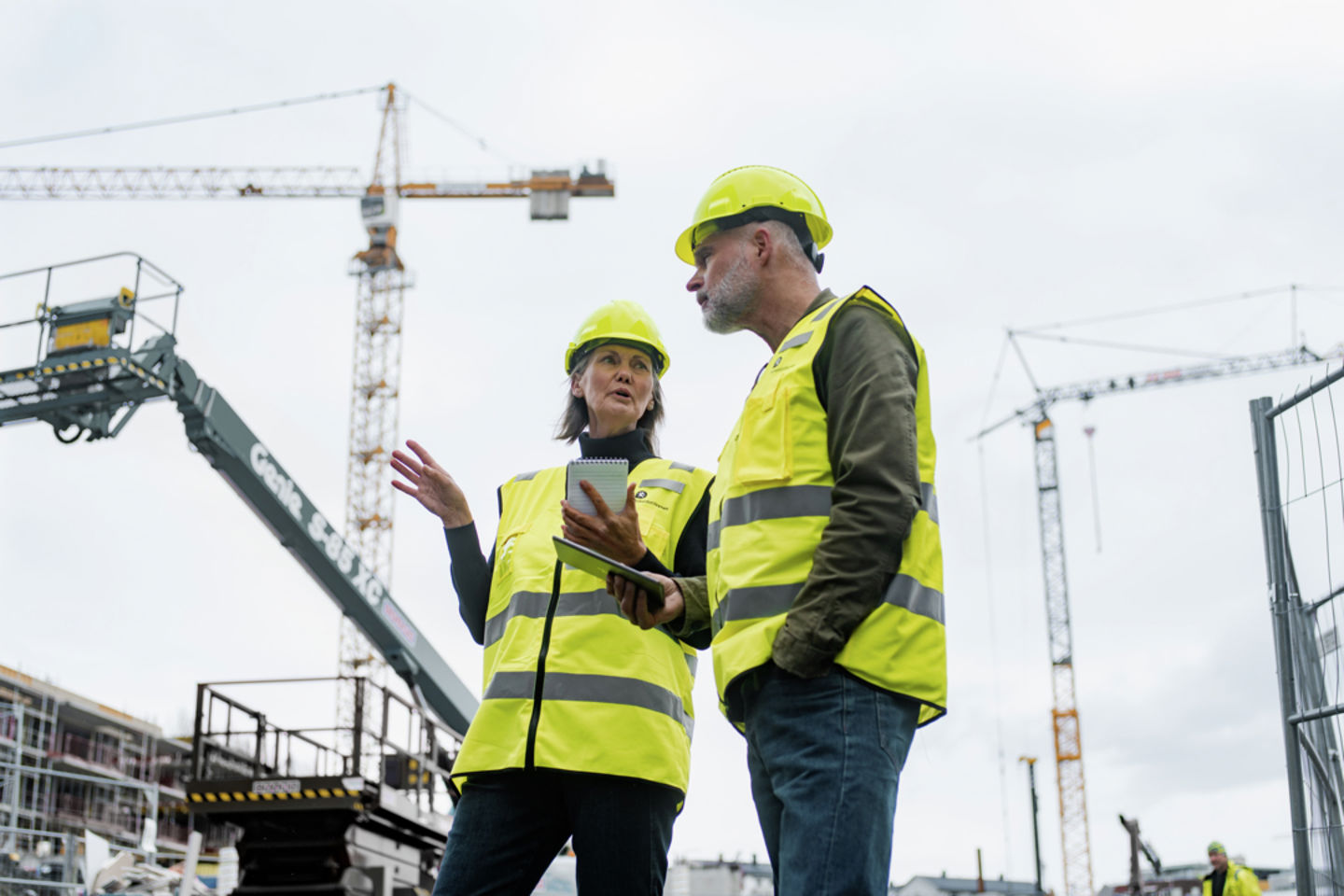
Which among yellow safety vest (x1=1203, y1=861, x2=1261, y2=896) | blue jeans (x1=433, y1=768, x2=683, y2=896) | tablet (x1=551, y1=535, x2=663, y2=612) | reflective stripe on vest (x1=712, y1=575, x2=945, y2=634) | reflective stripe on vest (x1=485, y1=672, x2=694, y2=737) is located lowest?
yellow safety vest (x1=1203, y1=861, x2=1261, y2=896)

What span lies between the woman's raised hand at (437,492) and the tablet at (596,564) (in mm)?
836

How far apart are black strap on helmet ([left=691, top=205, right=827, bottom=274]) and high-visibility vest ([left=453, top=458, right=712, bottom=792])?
75 centimetres

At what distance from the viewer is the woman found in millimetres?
2834

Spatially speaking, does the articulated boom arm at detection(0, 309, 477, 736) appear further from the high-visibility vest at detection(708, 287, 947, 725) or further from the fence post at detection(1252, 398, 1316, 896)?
the high-visibility vest at detection(708, 287, 947, 725)

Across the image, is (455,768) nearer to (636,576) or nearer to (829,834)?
(636,576)

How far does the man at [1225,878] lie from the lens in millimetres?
Result: 10805

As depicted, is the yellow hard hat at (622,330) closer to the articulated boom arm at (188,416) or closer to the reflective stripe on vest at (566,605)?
the reflective stripe on vest at (566,605)

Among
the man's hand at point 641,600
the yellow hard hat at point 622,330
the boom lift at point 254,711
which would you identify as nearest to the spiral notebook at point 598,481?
the man's hand at point 641,600

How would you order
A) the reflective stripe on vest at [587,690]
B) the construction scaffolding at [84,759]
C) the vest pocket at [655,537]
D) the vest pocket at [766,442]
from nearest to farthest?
the vest pocket at [766,442]
the reflective stripe on vest at [587,690]
the vest pocket at [655,537]
the construction scaffolding at [84,759]

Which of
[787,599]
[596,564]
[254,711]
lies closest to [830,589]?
[787,599]

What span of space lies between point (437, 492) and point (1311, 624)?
3.07m

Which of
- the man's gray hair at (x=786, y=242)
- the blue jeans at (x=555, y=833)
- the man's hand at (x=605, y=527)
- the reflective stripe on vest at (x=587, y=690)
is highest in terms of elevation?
the man's gray hair at (x=786, y=242)

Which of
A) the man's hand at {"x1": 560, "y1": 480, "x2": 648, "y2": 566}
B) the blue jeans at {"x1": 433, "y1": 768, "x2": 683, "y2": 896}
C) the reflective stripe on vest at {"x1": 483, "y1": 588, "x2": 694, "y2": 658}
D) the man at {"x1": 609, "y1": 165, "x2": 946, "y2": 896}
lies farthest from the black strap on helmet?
the blue jeans at {"x1": 433, "y1": 768, "x2": 683, "y2": 896}

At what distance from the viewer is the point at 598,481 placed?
2.75 metres
